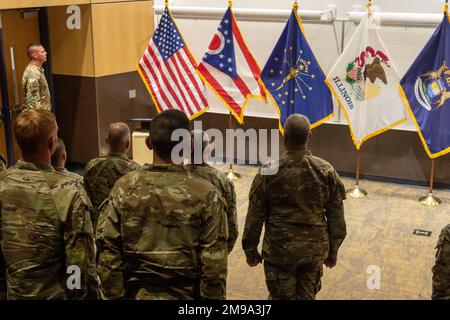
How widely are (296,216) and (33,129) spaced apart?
1.51 metres

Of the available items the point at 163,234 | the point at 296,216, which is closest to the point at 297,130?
the point at 296,216

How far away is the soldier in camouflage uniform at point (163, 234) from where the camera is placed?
2432 mm

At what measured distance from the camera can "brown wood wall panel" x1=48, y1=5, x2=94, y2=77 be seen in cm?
693

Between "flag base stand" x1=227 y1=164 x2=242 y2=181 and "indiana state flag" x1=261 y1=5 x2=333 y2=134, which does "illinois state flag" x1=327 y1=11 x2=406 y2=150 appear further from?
"flag base stand" x1=227 y1=164 x2=242 y2=181

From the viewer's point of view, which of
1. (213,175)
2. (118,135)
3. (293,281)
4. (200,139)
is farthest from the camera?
(118,135)

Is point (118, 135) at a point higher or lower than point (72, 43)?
lower

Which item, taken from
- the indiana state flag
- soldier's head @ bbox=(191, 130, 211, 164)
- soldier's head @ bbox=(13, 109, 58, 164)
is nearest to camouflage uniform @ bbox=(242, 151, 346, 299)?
soldier's head @ bbox=(191, 130, 211, 164)

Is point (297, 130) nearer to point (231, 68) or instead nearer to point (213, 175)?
point (213, 175)

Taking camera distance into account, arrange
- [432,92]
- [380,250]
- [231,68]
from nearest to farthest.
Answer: [380,250] → [432,92] → [231,68]

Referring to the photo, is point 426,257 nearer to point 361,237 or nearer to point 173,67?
point 361,237

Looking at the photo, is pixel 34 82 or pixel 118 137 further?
pixel 34 82

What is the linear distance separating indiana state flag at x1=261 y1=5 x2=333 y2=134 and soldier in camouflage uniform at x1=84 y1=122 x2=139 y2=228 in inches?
111

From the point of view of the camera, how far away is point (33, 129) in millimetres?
2482
